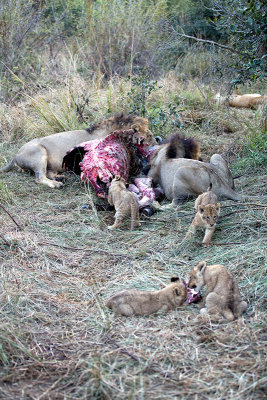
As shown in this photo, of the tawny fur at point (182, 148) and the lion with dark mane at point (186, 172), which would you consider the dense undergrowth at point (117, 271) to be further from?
the tawny fur at point (182, 148)

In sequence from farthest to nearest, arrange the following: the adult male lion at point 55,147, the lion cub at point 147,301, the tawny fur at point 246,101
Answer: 1. the tawny fur at point 246,101
2. the adult male lion at point 55,147
3. the lion cub at point 147,301

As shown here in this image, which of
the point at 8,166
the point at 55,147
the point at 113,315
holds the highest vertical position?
the point at 113,315

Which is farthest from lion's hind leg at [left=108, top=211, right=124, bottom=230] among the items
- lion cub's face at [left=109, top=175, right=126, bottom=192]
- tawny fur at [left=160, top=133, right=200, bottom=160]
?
tawny fur at [left=160, top=133, right=200, bottom=160]

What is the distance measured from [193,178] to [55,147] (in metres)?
2.68

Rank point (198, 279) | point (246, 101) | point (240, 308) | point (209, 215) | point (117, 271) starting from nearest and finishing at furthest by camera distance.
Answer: point (240, 308), point (198, 279), point (117, 271), point (209, 215), point (246, 101)

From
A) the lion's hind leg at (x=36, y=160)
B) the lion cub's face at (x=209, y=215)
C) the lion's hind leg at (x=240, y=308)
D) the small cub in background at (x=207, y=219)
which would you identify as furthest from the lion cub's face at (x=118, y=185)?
the lion's hind leg at (x=240, y=308)

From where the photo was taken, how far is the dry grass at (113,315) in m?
3.09

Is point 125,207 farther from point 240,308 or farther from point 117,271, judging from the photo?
point 240,308

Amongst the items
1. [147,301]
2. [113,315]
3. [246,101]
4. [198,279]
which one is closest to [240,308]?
[198,279]

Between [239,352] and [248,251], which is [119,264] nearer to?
[248,251]

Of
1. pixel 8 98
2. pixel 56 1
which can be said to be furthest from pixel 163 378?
pixel 56 1

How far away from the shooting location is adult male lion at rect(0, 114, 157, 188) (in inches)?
308

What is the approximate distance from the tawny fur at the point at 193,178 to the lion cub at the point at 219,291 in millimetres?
2421

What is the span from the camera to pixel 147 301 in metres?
3.99
